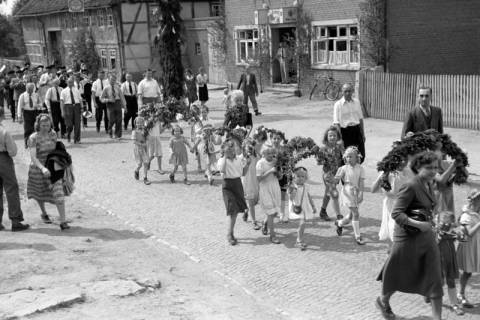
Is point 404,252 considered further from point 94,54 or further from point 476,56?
point 94,54

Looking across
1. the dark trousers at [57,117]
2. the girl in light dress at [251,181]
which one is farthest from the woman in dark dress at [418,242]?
the dark trousers at [57,117]

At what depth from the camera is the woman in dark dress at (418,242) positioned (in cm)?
612

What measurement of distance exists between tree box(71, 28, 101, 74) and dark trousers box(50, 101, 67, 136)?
2289 centimetres

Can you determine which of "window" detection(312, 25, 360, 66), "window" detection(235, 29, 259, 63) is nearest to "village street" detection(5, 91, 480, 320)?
"window" detection(312, 25, 360, 66)

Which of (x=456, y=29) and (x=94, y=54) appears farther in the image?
(x=94, y=54)

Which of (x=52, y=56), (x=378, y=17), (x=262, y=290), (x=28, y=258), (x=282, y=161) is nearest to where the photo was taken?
(x=262, y=290)

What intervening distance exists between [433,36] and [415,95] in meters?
6.38

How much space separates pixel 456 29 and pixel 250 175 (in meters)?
18.3

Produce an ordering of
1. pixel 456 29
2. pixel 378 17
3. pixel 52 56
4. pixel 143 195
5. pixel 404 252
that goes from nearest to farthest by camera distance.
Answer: pixel 404 252 < pixel 143 195 < pixel 378 17 < pixel 456 29 < pixel 52 56

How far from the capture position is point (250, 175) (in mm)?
10008

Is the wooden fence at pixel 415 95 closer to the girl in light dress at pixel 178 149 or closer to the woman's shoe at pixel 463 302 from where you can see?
the girl in light dress at pixel 178 149

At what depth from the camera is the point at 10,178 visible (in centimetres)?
982

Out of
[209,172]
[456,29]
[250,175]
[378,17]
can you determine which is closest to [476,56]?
[456,29]

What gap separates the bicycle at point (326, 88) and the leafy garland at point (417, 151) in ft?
58.7
